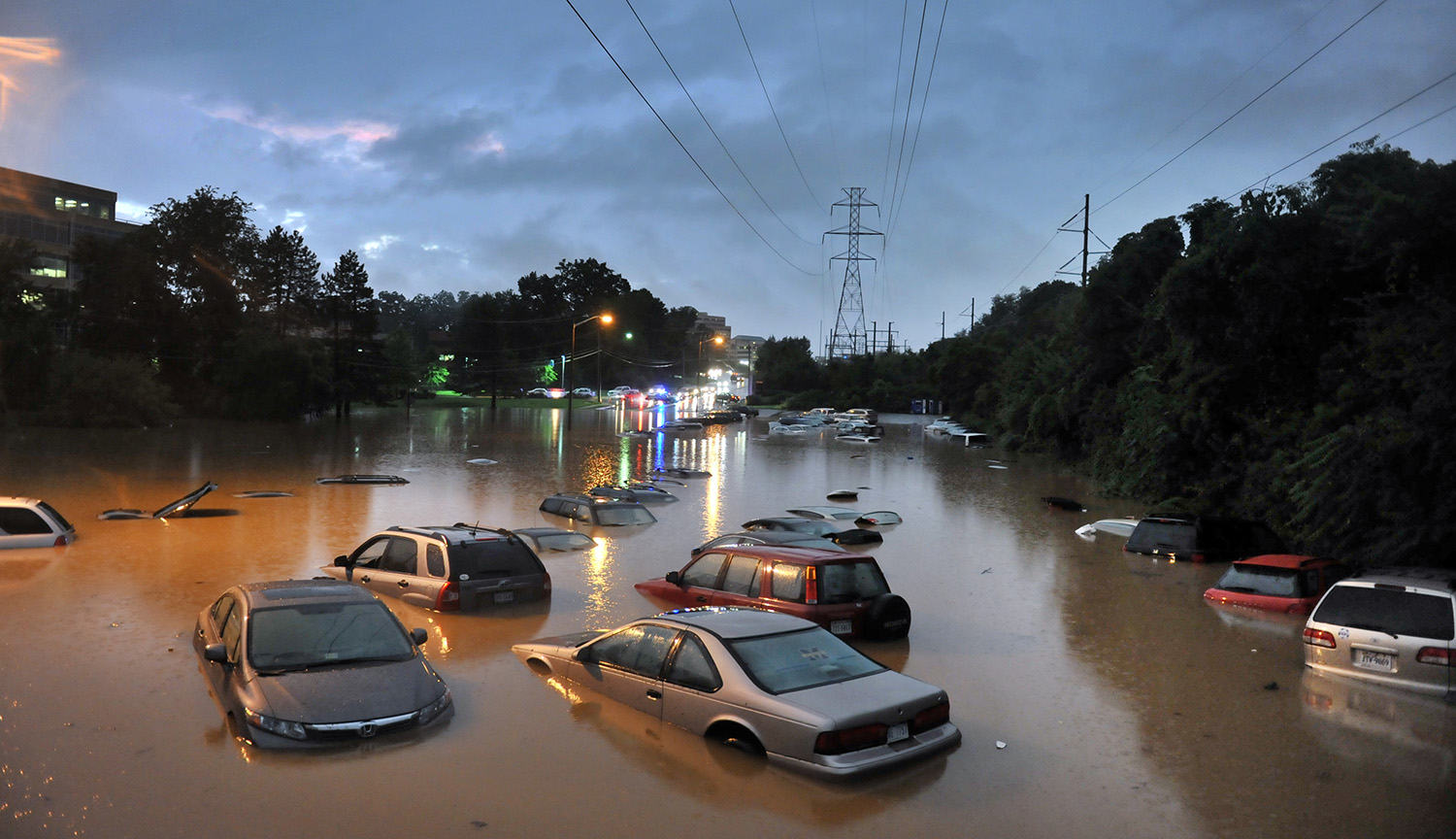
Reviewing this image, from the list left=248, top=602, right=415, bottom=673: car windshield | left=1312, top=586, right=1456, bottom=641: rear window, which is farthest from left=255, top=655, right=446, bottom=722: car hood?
left=1312, top=586, right=1456, bottom=641: rear window

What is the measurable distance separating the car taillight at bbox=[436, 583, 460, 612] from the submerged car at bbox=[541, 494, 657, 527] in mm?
10736

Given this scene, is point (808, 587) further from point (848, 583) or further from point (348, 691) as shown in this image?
point (348, 691)

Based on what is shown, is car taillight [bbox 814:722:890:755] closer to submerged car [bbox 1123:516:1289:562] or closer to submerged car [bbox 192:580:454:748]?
submerged car [bbox 192:580:454:748]

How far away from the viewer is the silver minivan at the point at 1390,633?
10.3m

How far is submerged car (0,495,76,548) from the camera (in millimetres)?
18969

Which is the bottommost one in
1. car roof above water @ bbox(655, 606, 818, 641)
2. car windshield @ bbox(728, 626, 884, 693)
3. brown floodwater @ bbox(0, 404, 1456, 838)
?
brown floodwater @ bbox(0, 404, 1456, 838)

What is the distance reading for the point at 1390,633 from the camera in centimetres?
1060

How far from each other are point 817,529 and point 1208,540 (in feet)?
28.1

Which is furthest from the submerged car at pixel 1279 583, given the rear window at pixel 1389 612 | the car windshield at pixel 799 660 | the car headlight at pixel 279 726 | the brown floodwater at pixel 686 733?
the car headlight at pixel 279 726

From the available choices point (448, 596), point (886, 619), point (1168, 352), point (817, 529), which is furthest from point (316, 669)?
point (1168, 352)

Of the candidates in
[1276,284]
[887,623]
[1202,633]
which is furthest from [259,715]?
[1276,284]

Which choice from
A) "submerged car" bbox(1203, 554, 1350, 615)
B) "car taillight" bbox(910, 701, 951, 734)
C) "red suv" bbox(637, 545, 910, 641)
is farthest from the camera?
"submerged car" bbox(1203, 554, 1350, 615)

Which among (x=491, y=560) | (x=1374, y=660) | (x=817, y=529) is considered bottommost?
(x=817, y=529)

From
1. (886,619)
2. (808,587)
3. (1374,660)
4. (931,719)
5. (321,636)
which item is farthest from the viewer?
(886,619)
